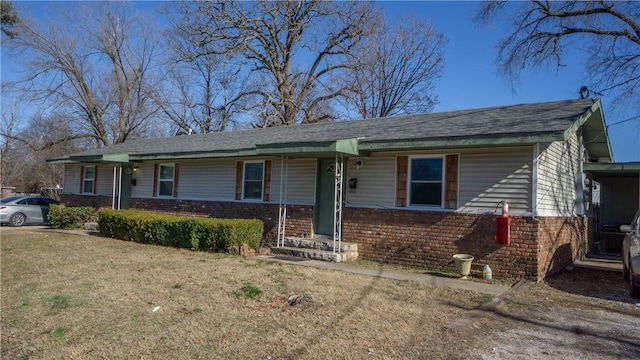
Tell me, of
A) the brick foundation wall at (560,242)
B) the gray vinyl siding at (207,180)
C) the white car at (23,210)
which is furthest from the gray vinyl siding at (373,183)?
the white car at (23,210)

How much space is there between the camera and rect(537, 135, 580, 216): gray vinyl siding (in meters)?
9.18

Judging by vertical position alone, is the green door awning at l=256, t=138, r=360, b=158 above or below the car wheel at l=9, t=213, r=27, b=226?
above

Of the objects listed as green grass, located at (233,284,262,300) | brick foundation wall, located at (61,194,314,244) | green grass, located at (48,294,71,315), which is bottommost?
green grass, located at (48,294,71,315)

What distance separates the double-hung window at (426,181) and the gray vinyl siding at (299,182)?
2.99 metres

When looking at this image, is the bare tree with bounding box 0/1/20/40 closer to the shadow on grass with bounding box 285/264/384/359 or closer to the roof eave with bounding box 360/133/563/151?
the roof eave with bounding box 360/133/563/151

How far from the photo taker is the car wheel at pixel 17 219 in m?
18.9

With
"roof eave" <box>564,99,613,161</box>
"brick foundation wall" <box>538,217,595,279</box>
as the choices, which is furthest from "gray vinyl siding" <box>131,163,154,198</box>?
"roof eave" <box>564,99,613,161</box>

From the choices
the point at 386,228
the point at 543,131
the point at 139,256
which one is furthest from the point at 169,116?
the point at 543,131

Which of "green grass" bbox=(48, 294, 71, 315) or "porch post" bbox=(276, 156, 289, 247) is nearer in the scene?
"green grass" bbox=(48, 294, 71, 315)

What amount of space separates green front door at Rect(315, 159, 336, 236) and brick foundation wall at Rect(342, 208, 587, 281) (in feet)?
2.50

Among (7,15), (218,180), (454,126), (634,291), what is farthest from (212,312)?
(7,15)

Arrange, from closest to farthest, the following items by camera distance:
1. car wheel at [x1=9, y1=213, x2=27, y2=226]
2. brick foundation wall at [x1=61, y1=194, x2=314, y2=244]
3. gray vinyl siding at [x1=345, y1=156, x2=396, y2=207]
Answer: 1. gray vinyl siding at [x1=345, y1=156, x2=396, y2=207]
2. brick foundation wall at [x1=61, y1=194, x2=314, y2=244]
3. car wheel at [x1=9, y1=213, x2=27, y2=226]

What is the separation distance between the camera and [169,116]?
3547 cm

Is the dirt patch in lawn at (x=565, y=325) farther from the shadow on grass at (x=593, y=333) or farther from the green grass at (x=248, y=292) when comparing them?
the green grass at (x=248, y=292)
